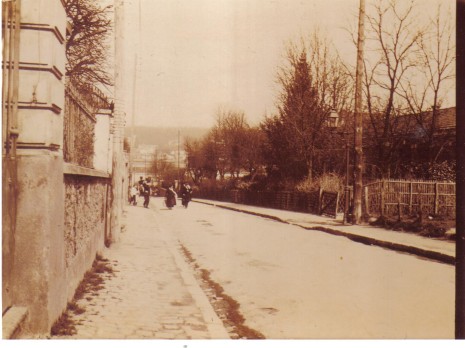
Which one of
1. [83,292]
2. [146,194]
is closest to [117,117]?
[83,292]

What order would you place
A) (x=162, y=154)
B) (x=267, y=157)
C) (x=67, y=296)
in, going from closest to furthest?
(x=67, y=296)
(x=267, y=157)
(x=162, y=154)

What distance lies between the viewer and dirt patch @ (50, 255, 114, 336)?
16.0 ft

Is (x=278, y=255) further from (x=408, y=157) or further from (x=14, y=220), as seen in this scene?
(x=408, y=157)

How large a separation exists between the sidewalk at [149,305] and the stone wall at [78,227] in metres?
0.37

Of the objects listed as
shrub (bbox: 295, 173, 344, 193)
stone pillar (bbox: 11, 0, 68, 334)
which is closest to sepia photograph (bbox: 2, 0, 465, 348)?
stone pillar (bbox: 11, 0, 68, 334)

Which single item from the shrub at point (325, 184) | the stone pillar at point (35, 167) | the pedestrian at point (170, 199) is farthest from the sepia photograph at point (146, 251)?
the pedestrian at point (170, 199)

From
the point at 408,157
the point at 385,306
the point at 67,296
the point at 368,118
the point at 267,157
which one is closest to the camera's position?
the point at 67,296

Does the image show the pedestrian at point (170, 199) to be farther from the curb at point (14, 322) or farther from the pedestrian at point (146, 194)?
the curb at point (14, 322)

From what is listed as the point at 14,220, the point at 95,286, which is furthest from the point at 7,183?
the point at 95,286

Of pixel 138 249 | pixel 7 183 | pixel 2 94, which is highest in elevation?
pixel 2 94

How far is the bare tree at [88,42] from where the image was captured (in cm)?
2250

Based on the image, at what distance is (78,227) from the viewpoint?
6957 millimetres

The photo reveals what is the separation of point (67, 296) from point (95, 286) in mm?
1626

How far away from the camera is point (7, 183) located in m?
4.34
